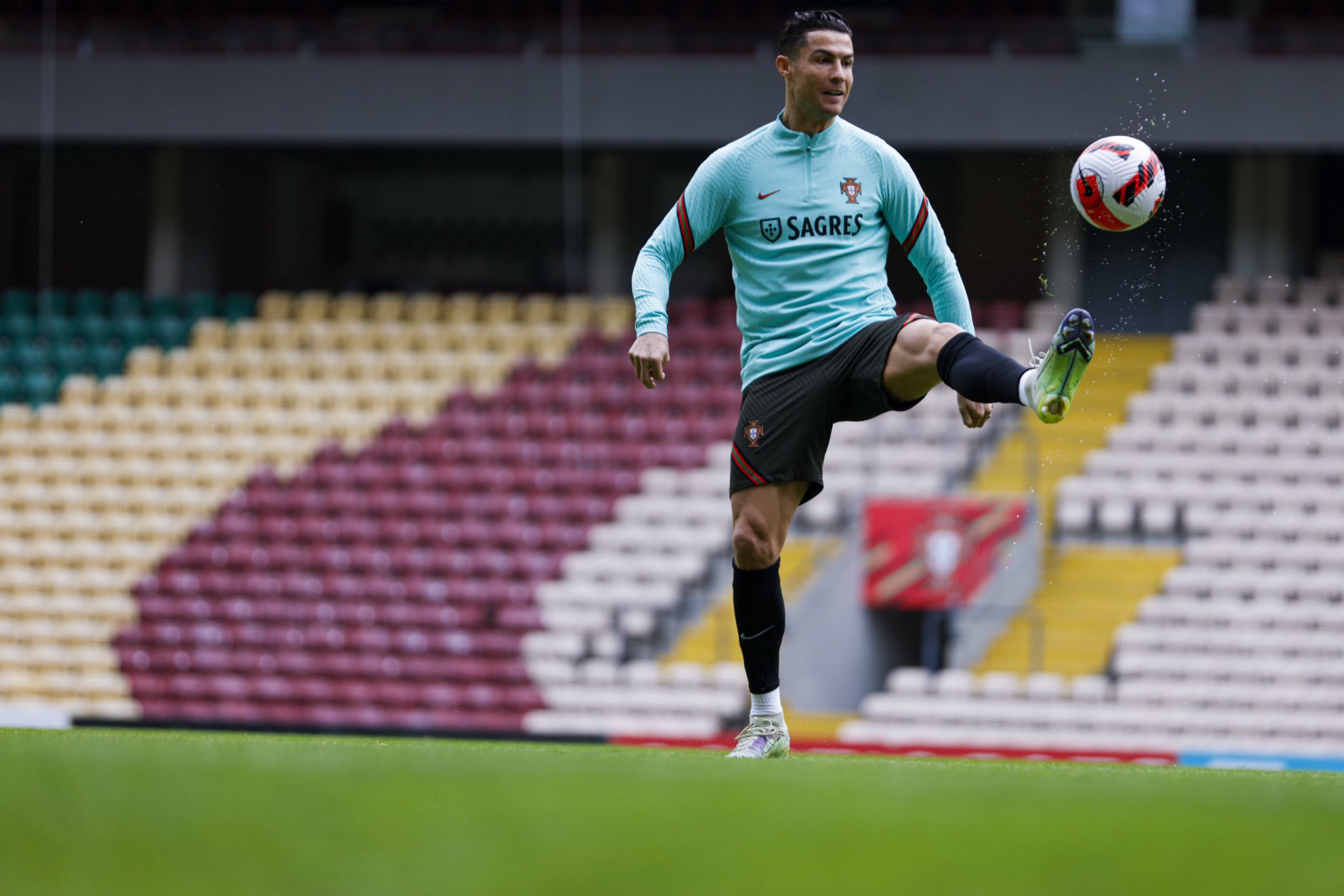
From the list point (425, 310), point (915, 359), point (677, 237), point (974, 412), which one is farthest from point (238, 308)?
point (915, 359)

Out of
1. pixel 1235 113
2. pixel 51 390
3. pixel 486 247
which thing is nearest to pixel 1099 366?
pixel 1235 113

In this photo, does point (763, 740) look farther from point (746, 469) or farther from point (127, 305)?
point (127, 305)

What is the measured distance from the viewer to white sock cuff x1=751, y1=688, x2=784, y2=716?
4633 millimetres

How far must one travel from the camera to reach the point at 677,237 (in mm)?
4566

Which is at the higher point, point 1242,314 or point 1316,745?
point 1242,314

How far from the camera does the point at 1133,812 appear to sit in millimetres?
2422

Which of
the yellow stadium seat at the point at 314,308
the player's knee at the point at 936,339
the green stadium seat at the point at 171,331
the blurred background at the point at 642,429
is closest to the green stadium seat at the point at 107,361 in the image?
the blurred background at the point at 642,429

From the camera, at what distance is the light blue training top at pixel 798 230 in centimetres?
447

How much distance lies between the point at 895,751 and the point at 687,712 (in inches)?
85.4

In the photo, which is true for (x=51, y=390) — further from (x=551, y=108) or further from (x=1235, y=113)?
(x=1235, y=113)

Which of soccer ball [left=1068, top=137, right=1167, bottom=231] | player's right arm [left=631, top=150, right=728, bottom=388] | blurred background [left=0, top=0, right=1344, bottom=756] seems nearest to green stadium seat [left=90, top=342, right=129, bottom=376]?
blurred background [left=0, top=0, right=1344, bottom=756]

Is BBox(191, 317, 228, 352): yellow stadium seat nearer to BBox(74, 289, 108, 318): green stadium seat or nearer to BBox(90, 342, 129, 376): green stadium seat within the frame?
BBox(90, 342, 129, 376): green stadium seat

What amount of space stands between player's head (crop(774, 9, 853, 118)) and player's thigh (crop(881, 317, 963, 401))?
0.63 meters

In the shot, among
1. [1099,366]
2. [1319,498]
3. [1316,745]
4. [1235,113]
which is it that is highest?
[1235,113]
